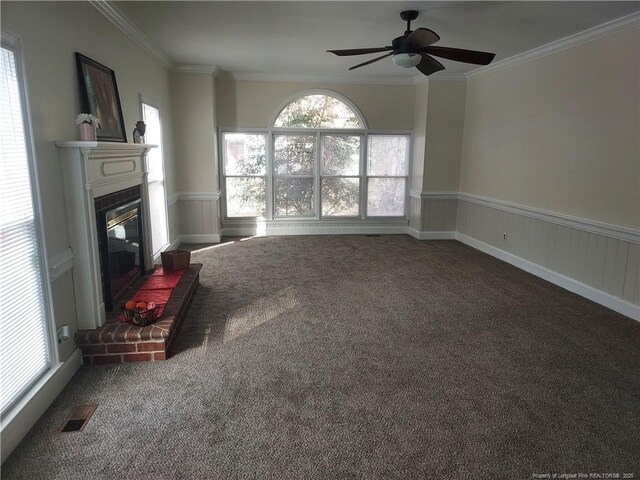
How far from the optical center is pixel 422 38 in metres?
3.31

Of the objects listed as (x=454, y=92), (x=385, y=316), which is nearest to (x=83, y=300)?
(x=385, y=316)

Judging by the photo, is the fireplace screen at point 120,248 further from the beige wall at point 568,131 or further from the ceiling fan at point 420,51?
the beige wall at point 568,131

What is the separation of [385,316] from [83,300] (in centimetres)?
235

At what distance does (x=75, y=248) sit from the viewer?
9.12 ft

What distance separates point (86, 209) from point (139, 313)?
787 millimetres

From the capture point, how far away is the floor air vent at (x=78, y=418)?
7.29 feet

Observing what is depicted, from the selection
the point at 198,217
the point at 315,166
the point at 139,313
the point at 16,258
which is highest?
the point at 315,166

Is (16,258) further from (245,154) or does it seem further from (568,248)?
(245,154)

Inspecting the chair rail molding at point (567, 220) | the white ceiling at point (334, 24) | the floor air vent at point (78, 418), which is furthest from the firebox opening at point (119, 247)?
the chair rail molding at point (567, 220)

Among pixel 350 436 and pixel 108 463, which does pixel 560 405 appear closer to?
pixel 350 436

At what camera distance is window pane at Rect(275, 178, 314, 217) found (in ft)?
23.7

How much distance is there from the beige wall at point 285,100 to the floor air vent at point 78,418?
5221 millimetres

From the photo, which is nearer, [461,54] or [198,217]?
[461,54]

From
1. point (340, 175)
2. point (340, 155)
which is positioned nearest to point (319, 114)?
point (340, 155)
